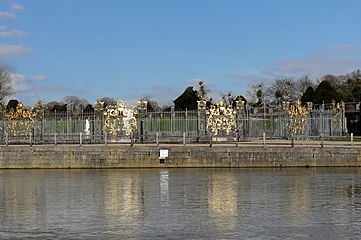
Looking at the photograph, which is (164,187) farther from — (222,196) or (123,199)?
(123,199)

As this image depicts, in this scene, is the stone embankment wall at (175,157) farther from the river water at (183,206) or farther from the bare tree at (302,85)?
the bare tree at (302,85)

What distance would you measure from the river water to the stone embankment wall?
15.8ft

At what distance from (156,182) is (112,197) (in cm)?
579

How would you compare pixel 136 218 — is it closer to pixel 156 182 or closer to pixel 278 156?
pixel 156 182

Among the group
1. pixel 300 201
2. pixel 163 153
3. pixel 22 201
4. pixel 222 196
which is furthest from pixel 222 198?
pixel 163 153

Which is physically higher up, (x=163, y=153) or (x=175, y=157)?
(x=163, y=153)

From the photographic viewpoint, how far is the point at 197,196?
65.4 ft

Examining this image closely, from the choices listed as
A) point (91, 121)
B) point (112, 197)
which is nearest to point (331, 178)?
point (112, 197)

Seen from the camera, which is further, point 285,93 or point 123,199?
point 285,93

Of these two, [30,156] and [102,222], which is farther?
[30,156]

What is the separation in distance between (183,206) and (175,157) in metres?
17.1

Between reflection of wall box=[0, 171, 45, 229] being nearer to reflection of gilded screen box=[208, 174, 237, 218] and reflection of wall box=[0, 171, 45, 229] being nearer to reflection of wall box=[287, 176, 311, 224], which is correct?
reflection of gilded screen box=[208, 174, 237, 218]

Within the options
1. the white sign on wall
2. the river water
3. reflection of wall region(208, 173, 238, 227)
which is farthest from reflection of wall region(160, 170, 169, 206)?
the white sign on wall

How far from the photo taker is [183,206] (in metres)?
17.5
